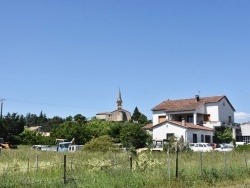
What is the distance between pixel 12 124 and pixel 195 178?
60.0 meters

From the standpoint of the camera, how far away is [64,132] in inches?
2744

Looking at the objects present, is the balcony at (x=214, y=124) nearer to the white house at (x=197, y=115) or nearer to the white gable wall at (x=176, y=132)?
the white house at (x=197, y=115)

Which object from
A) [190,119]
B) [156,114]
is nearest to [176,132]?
[190,119]

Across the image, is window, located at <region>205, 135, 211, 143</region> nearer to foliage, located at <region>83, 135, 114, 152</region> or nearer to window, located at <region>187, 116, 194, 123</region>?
window, located at <region>187, 116, 194, 123</region>

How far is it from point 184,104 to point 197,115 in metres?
3.31

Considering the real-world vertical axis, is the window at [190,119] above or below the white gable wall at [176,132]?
above

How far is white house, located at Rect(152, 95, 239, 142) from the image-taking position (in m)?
57.8

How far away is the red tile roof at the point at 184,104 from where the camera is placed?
208 feet

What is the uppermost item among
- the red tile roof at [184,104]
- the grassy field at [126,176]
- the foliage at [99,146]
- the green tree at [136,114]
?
the green tree at [136,114]

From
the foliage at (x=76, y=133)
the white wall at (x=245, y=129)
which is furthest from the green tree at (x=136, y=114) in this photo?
the white wall at (x=245, y=129)

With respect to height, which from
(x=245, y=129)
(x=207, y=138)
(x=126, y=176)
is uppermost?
(x=245, y=129)

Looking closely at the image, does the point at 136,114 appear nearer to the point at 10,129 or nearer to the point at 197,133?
the point at 10,129

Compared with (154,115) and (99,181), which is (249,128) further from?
(99,181)

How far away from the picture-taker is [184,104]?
6556 cm
